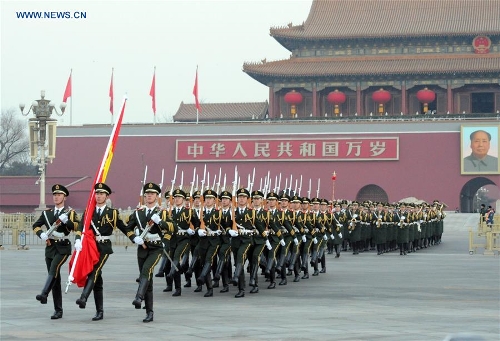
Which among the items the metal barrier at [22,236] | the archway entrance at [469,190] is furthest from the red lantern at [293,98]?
the metal barrier at [22,236]

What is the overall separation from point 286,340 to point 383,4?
43316 mm

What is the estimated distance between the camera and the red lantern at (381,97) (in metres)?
48.0

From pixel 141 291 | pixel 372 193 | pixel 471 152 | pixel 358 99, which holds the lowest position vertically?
pixel 141 291

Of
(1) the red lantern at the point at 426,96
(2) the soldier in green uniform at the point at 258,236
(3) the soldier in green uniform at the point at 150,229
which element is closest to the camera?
(3) the soldier in green uniform at the point at 150,229

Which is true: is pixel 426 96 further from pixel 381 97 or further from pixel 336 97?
pixel 336 97

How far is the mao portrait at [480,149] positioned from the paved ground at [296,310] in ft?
82.9

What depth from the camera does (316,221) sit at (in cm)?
1753

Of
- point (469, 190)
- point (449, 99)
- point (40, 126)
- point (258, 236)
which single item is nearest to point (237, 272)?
point (258, 236)

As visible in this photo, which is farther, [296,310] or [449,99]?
[449,99]

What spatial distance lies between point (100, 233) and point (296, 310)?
2310 mm

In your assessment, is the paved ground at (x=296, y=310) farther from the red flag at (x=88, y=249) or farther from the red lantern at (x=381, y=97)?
the red lantern at (x=381, y=97)

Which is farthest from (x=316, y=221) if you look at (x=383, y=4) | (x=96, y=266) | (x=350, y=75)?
(x=383, y=4)

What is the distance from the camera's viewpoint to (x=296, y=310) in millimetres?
11602

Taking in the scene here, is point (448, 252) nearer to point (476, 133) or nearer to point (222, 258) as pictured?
point (222, 258)
